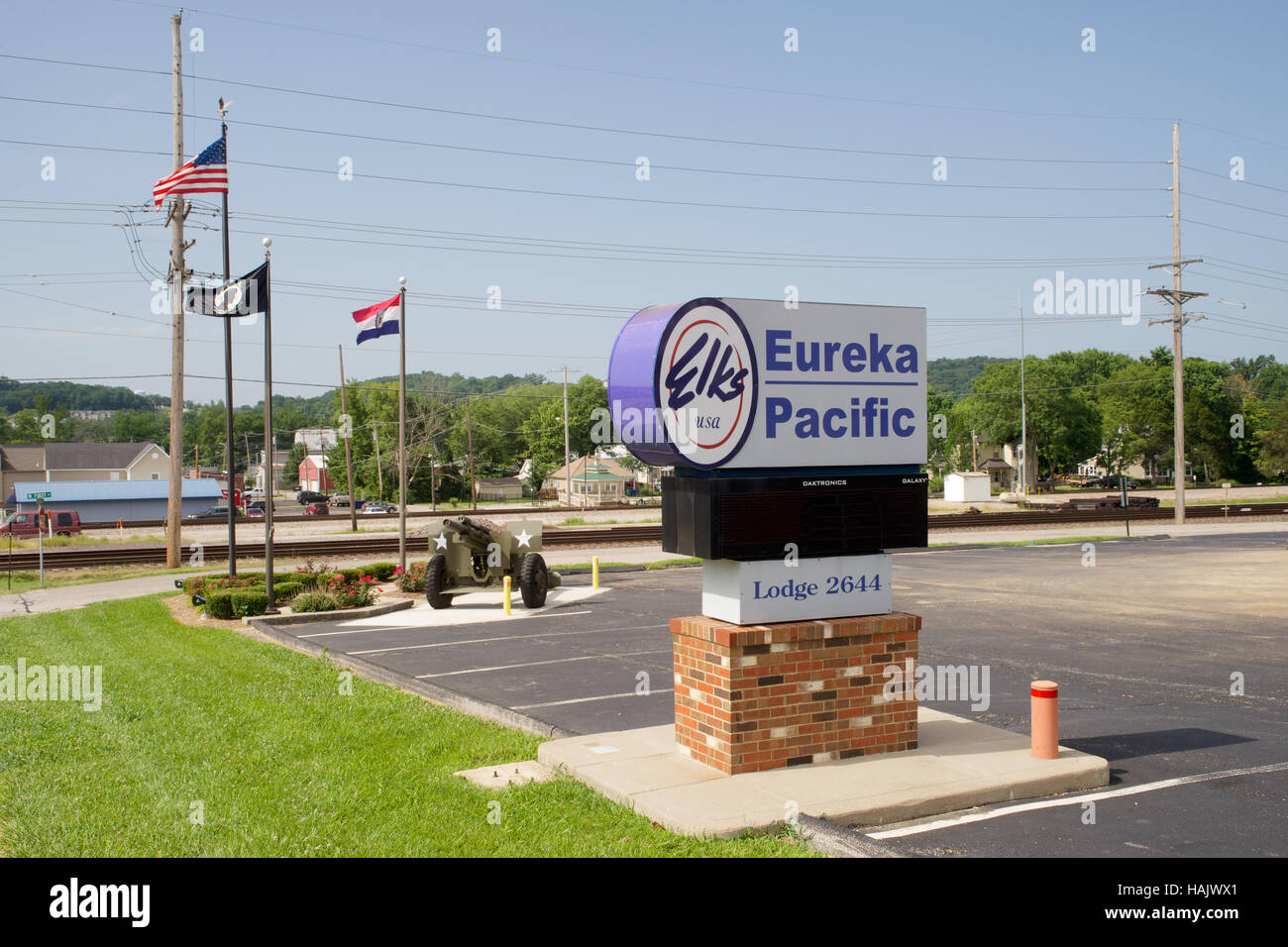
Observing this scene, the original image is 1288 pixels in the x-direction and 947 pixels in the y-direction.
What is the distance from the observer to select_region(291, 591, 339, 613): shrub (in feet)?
62.7

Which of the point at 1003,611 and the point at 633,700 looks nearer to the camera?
the point at 633,700

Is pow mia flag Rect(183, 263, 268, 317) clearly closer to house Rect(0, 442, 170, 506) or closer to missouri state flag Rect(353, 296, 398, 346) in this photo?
missouri state flag Rect(353, 296, 398, 346)

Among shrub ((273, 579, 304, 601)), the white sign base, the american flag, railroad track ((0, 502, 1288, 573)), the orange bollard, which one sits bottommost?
railroad track ((0, 502, 1288, 573))

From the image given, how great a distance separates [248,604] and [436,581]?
3.64 m

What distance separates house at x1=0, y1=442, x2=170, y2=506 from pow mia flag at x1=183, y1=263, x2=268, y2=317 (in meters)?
74.7

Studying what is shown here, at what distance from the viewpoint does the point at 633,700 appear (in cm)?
1134

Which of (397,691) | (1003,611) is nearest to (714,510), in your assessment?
(397,691)

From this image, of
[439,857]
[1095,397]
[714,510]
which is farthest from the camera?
[1095,397]

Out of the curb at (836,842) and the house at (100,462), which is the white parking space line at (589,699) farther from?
the house at (100,462)

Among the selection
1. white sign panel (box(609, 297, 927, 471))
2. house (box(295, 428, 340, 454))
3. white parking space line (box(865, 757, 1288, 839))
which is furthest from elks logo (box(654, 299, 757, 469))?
house (box(295, 428, 340, 454))

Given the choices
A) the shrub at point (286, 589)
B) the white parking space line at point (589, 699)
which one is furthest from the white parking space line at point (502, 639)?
the shrub at point (286, 589)

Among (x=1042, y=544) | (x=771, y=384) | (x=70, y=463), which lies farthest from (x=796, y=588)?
(x=70, y=463)

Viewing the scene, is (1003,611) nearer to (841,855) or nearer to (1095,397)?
(841,855)
